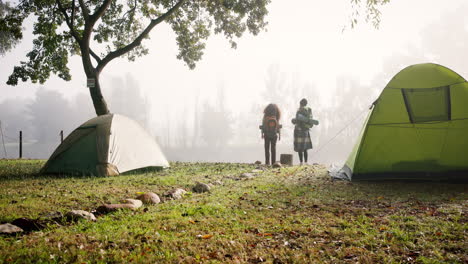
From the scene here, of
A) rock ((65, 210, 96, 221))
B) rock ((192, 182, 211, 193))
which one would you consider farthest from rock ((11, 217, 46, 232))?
rock ((192, 182, 211, 193))

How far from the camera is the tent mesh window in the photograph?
8.30 meters

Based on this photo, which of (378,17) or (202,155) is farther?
(202,155)

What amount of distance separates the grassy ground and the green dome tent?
670 mm

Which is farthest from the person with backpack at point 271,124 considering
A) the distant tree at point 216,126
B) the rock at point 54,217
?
the distant tree at point 216,126

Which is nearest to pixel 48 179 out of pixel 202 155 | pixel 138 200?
pixel 138 200

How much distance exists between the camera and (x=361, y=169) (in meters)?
8.77

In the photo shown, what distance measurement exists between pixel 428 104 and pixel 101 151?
9.55m

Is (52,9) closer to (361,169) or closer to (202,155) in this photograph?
(361,169)

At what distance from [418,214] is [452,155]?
12.6ft

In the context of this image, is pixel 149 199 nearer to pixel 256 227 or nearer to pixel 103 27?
pixel 256 227

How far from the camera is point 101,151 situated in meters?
10.4

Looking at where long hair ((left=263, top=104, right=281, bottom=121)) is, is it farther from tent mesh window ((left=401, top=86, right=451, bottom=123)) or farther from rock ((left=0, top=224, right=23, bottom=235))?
rock ((left=0, top=224, right=23, bottom=235))

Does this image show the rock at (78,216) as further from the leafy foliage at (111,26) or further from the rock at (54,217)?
the leafy foliage at (111,26)

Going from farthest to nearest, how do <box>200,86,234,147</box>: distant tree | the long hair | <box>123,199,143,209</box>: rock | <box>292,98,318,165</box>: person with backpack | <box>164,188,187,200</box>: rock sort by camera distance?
<box>200,86,234,147</box>: distant tree
the long hair
<box>292,98,318,165</box>: person with backpack
<box>164,188,187,200</box>: rock
<box>123,199,143,209</box>: rock
